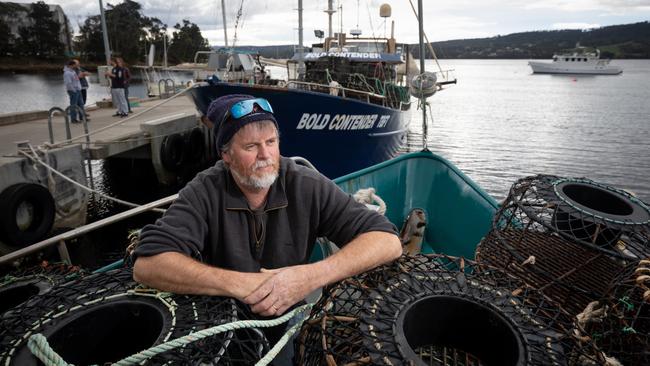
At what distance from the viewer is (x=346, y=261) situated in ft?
5.87

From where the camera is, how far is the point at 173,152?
11.7 metres

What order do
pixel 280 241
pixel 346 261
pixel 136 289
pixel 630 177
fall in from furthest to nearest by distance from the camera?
1. pixel 630 177
2. pixel 280 241
3. pixel 346 261
4. pixel 136 289

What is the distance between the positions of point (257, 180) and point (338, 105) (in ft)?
25.9

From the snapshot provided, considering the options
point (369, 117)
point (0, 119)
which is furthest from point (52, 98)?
point (369, 117)

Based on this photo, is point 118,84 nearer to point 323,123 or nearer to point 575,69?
point 323,123

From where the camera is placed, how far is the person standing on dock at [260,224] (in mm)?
1697

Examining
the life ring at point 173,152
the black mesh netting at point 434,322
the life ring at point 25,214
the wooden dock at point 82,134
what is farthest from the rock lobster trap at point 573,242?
the life ring at point 173,152

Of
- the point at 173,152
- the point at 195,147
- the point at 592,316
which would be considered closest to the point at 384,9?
the point at 195,147

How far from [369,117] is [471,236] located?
256 inches

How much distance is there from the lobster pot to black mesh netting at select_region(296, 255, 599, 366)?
299 millimetres

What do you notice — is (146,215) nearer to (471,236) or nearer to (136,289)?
(471,236)

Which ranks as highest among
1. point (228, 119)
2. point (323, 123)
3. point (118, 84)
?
point (118, 84)

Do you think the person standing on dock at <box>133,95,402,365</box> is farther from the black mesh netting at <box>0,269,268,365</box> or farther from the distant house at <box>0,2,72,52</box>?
the distant house at <box>0,2,72,52</box>

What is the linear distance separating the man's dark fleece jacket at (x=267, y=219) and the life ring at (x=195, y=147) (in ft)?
36.7
